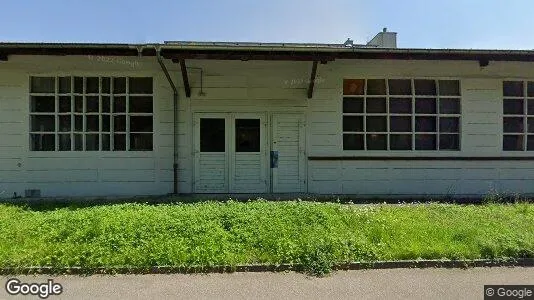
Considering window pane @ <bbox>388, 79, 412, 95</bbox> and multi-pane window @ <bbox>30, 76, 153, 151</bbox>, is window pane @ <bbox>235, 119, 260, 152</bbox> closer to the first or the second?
multi-pane window @ <bbox>30, 76, 153, 151</bbox>

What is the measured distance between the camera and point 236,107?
31.3 ft

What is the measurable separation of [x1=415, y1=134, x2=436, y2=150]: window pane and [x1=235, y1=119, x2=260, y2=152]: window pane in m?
4.41

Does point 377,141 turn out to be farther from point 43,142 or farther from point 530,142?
point 43,142

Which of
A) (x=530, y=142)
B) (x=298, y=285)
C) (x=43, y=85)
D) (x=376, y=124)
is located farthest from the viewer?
(x=530, y=142)

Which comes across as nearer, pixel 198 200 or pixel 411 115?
pixel 198 200

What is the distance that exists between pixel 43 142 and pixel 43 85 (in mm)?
1497

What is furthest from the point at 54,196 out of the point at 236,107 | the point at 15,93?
the point at 236,107

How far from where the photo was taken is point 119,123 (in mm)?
9570

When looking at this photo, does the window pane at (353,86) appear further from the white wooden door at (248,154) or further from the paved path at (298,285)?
the paved path at (298,285)

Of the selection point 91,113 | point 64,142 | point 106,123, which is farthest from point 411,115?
point 64,142

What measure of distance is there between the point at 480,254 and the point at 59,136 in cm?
974

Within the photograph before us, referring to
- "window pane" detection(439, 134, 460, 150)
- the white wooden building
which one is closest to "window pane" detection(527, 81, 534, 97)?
the white wooden building

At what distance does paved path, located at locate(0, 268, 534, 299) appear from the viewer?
4043 millimetres

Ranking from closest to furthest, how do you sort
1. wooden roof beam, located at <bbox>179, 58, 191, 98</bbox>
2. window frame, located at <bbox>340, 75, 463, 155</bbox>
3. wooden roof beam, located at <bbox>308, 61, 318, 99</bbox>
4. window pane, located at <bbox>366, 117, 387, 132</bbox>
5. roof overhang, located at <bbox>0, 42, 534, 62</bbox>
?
roof overhang, located at <bbox>0, 42, 534, 62</bbox>, wooden roof beam, located at <bbox>179, 58, 191, 98</bbox>, wooden roof beam, located at <bbox>308, 61, 318, 99</bbox>, window frame, located at <bbox>340, 75, 463, 155</bbox>, window pane, located at <bbox>366, 117, 387, 132</bbox>
